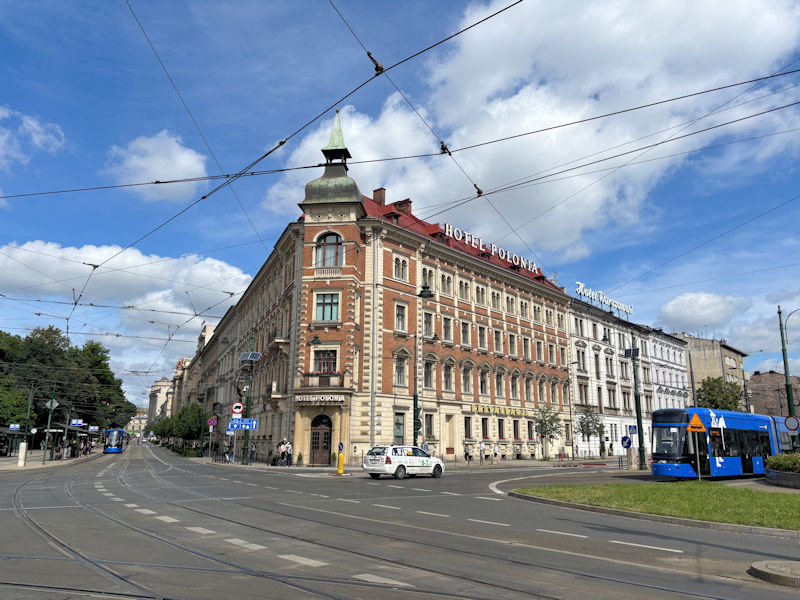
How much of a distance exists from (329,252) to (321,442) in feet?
40.8

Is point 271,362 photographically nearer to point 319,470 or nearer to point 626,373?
point 319,470

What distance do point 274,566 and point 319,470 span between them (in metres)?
26.9

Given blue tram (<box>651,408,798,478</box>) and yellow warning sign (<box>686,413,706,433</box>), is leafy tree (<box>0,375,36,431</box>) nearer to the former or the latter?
blue tram (<box>651,408,798,478</box>)

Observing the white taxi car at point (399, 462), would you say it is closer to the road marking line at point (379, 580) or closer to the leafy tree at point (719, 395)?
the road marking line at point (379, 580)

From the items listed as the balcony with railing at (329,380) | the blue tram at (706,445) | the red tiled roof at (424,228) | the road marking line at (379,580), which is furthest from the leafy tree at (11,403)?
the road marking line at (379,580)

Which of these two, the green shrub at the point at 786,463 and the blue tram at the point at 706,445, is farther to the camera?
the blue tram at the point at 706,445

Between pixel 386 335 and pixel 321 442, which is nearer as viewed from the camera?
pixel 321 442

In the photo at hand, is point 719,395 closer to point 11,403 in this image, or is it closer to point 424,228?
point 424,228

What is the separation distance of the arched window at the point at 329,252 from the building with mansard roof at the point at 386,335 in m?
0.08

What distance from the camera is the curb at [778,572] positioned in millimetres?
7557

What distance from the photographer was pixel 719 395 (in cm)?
6625

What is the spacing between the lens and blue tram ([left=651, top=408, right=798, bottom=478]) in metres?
25.3

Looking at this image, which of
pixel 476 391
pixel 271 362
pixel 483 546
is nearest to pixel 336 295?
pixel 271 362

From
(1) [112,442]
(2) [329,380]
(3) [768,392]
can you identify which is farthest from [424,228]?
(3) [768,392]
